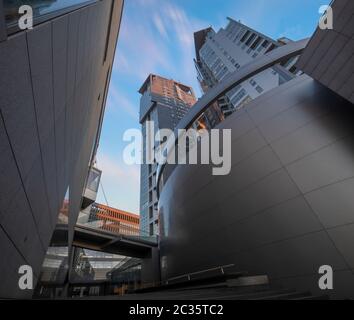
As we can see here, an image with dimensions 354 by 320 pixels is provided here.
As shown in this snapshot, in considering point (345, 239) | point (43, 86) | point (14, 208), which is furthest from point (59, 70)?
point (345, 239)

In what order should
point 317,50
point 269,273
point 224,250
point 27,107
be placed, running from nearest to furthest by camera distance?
1. point 27,107
2. point 269,273
3. point 317,50
4. point 224,250

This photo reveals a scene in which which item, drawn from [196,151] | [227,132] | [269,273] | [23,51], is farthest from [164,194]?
[23,51]

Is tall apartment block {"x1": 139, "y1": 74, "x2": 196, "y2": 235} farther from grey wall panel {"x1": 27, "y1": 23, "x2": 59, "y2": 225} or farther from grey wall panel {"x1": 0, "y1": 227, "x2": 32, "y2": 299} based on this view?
grey wall panel {"x1": 27, "y1": 23, "x2": 59, "y2": 225}

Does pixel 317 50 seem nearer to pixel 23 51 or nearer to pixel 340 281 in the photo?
pixel 340 281

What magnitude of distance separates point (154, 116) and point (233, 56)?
3283 cm

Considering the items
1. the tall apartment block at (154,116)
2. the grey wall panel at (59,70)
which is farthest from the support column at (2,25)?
the tall apartment block at (154,116)

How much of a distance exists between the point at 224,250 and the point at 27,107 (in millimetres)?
7794

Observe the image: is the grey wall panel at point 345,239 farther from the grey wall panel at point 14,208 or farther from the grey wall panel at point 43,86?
the grey wall panel at point 43,86

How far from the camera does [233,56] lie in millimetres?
55344

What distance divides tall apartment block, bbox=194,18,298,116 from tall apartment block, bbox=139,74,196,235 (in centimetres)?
1477

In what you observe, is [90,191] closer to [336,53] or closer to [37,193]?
[37,193]

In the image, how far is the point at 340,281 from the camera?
4.88m
